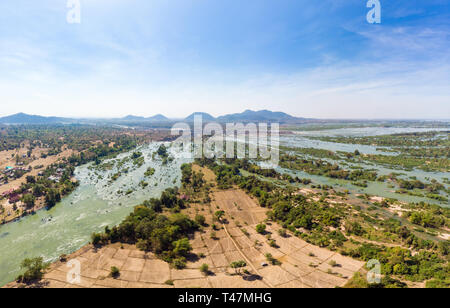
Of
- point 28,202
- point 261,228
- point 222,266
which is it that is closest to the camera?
point 222,266

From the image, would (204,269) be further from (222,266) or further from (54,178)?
(54,178)

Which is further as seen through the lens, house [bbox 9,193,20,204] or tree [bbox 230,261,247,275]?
house [bbox 9,193,20,204]

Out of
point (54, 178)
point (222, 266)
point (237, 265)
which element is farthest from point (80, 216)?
point (237, 265)

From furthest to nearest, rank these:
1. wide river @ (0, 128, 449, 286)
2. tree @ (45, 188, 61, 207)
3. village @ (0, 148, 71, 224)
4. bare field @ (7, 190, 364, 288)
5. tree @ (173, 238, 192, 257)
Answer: tree @ (45, 188, 61, 207)
village @ (0, 148, 71, 224)
wide river @ (0, 128, 449, 286)
tree @ (173, 238, 192, 257)
bare field @ (7, 190, 364, 288)

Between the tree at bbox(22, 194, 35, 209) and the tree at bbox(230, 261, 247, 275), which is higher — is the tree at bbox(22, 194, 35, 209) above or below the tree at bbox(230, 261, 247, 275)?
above

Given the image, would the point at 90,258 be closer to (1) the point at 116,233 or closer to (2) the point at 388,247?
(1) the point at 116,233

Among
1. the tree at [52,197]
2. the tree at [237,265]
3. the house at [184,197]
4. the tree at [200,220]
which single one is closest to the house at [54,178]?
the tree at [52,197]

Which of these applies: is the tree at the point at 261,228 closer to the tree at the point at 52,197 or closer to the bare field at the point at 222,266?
the bare field at the point at 222,266

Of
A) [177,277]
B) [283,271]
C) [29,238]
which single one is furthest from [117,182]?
[283,271]

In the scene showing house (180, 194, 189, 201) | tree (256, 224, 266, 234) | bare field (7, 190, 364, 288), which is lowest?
bare field (7, 190, 364, 288)

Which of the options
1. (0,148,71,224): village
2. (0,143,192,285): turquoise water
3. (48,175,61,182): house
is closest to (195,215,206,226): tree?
(0,143,192,285): turquoise water

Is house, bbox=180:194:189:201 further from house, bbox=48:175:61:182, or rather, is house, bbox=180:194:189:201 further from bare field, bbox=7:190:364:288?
house, bbox=48:175:61:182

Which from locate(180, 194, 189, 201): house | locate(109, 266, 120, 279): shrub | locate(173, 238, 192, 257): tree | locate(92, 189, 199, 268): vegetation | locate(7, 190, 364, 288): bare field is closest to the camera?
locate(7, 190, 364, 288): bare field
